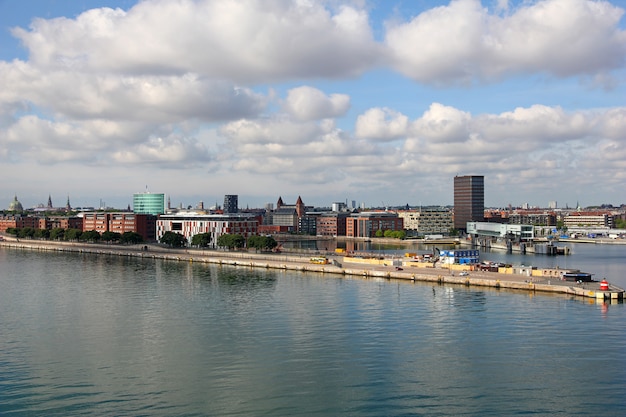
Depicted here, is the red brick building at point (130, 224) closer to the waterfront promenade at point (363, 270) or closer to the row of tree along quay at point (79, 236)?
the row of tree along quay at point (79, 236)

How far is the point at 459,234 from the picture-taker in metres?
122

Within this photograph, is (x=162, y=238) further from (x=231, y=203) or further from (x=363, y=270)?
(x=231, y=203)

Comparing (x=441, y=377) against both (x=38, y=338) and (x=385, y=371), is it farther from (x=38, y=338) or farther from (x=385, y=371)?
(x=38, y=338)

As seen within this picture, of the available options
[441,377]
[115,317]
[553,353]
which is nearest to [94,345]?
[115,317]

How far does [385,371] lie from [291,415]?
4742 millimetres

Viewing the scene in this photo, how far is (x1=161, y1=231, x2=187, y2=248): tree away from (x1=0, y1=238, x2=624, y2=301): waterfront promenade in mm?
1477

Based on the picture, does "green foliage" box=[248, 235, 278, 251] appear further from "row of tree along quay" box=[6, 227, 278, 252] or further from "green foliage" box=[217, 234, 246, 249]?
"green foliage" box=[217, 234, 246, 249]

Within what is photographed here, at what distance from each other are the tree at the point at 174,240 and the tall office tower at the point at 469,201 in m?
71.2

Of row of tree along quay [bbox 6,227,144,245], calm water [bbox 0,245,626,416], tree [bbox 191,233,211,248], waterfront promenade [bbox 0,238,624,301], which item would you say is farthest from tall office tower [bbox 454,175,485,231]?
calm water [bbox 0,245,626,416]

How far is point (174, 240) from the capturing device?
79.0 m

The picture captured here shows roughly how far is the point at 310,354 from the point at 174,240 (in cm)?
5909

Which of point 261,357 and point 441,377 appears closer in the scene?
point 441,377

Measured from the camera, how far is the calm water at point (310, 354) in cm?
1777

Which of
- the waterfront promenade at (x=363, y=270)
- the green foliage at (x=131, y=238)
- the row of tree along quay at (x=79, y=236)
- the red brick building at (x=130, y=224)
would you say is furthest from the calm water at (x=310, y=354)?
the red brick building at (x=130, y=224)
